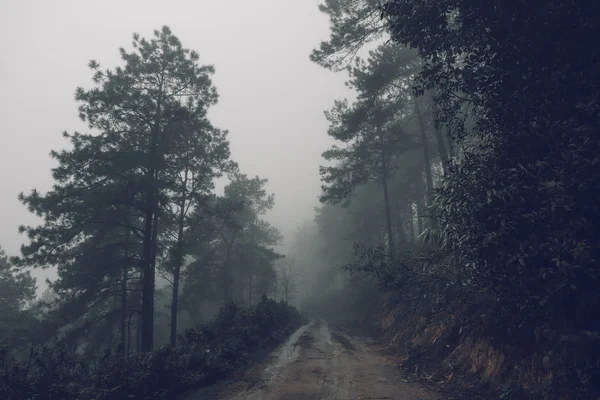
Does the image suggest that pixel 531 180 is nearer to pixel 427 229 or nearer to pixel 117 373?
pixel 427 229

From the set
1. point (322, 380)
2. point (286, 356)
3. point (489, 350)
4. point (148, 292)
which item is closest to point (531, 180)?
point (489, 350)

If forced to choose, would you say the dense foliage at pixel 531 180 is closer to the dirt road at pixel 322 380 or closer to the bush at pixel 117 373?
the dirt road at pixel 322 380

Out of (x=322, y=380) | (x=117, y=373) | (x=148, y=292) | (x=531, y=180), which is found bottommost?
(x=322, y=380)

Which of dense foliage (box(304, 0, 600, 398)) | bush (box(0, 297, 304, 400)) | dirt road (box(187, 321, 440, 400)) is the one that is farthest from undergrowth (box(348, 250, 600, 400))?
bush (box(0, 297, 304, 400))

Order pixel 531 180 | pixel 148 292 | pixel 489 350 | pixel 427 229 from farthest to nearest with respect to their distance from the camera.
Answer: pixel 148 292 → pixel 427 229 → pixel 489 350 → pixel 531 180

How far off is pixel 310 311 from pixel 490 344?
4345 cm

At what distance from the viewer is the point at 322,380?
830 centimetres

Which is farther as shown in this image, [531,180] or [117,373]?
[117,373]

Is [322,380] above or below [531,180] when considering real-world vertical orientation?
below

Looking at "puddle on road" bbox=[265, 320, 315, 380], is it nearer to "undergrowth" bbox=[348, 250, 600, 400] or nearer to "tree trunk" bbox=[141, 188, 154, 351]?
"undergrowth" bbox=[348, 250, 600, 400]

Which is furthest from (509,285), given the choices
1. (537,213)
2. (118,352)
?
(118,352)

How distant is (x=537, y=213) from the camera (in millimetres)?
4820

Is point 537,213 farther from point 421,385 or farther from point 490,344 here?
point 421,385

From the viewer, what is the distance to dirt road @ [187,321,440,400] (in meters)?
7.23
